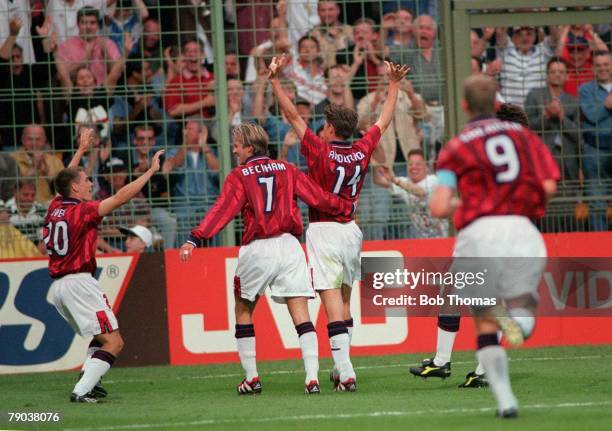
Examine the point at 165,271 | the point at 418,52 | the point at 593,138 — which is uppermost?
the point at 418,52

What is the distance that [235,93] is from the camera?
1288 centimetres

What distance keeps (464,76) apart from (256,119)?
2.35 meters

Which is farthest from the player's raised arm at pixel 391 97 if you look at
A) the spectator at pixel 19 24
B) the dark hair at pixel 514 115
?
the spectator at pixel 19 24

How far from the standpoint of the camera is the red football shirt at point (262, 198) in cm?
919

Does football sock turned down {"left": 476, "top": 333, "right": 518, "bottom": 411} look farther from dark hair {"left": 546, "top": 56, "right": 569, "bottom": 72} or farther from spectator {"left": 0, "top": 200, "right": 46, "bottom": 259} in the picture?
spectator {"left": 0, "top": 200, "right": 46, "bottom": 259}

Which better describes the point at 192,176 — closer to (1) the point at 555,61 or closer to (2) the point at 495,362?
(1) the point at 555,61

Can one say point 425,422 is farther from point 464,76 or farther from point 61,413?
point 464,76

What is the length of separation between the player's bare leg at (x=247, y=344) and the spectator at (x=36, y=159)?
3.97 m

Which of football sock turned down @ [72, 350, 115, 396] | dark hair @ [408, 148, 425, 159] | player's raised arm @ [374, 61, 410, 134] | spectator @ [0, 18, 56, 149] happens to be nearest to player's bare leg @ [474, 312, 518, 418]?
player's raised arm @ [374, 61, 410, 134]

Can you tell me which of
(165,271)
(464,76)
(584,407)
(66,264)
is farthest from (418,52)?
(584,407)

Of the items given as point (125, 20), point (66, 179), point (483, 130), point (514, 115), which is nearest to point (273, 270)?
point (66, 179)

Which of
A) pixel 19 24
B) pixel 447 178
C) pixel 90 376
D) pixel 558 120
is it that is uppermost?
pixel 19 24

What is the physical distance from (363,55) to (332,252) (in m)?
3.74

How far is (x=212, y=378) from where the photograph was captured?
1108 centimetres
